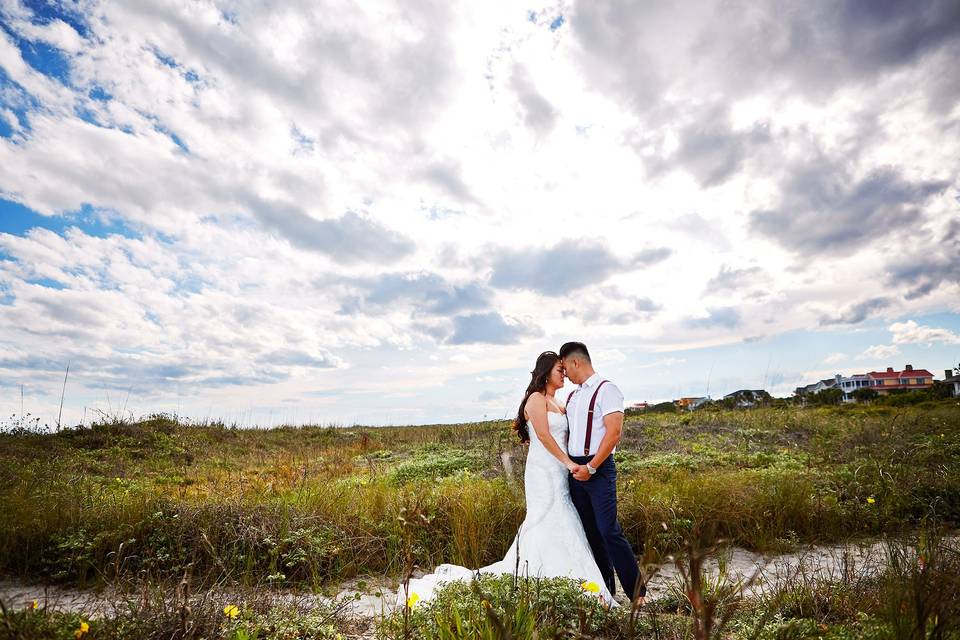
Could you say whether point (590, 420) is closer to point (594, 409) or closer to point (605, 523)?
point (594, 409)

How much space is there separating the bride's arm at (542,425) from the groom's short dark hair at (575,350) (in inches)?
22.6

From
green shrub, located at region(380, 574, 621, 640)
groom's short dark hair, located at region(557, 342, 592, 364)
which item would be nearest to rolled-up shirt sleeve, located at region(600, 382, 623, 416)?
groom's short dark hair, located at region(557, 342, 592, 364)

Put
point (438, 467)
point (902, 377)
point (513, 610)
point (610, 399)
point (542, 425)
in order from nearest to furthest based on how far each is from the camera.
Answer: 1. point (513, 610)
2. point (610, 399)
3. point (542, 425)
4. point (438, 467)
5. point (902, 377)

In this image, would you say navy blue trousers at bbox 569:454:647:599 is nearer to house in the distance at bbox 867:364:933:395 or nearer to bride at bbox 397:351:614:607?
bride at bbox 397:351:614:607

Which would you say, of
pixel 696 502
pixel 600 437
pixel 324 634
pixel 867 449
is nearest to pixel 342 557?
pixel 324 634

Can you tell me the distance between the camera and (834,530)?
8.12 meters

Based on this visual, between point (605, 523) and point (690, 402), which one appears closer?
point (605, 523)

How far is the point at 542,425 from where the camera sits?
6027 mm

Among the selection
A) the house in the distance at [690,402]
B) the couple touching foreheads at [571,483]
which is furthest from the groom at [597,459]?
the house in the distance at [690,402]

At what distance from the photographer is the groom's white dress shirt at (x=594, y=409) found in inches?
217

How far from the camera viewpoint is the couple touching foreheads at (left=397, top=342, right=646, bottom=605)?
17.9 feet

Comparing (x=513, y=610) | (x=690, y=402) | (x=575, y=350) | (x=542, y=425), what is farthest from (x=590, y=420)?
(x=690, y=402)

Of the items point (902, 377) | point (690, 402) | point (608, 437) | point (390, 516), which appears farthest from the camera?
point (902, 377)

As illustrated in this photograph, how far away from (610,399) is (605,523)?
122 cm
